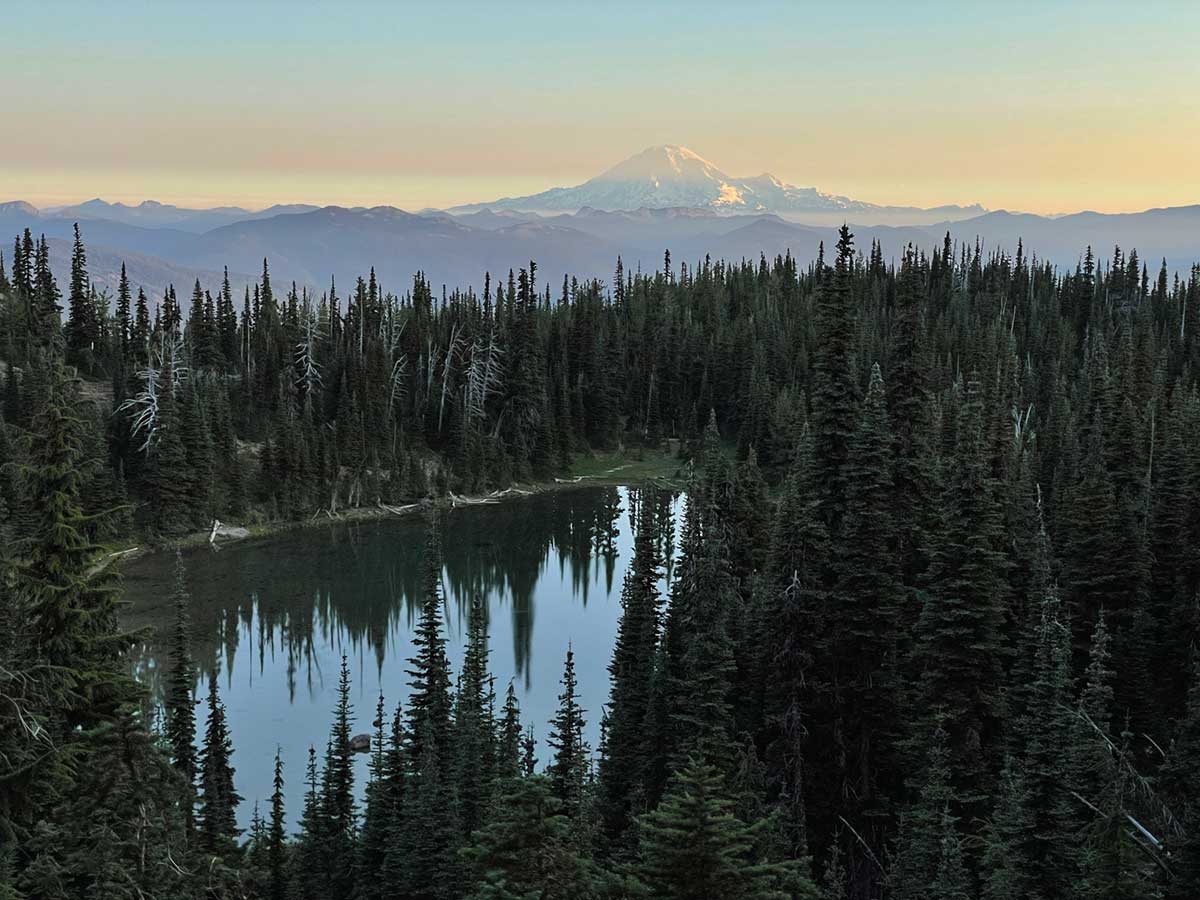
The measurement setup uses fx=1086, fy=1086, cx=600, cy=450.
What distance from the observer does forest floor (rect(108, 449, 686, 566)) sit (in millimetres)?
98188

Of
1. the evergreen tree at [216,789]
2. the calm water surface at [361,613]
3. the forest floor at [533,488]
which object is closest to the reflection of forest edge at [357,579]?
the calm water surface at [361,613]

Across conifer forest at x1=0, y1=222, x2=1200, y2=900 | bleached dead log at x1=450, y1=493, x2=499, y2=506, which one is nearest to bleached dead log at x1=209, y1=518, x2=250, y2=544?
conifer forest at x1=0, y1=222, x2=1200, y2=900

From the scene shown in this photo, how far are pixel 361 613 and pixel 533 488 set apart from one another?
176 ft

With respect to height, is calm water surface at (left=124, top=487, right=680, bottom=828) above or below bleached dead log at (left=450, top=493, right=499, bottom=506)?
above

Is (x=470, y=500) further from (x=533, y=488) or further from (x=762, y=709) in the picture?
(x=762, y=709)

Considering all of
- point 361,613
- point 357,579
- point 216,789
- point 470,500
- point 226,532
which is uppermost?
point 216,789

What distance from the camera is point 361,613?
3209 inches

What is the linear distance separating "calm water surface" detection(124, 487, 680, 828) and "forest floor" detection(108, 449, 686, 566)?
261 cm

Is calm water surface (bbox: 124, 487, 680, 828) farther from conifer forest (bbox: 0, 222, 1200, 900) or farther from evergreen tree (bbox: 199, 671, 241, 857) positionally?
evergreen tree (bbox: 199, 671, 241, 857)

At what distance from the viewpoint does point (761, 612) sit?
132ft

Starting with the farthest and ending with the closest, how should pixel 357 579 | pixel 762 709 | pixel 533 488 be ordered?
pixel 533 488 < pixel 357 579 < pixel 762 709

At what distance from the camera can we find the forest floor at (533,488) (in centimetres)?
9819

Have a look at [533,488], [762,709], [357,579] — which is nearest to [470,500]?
[533,488]

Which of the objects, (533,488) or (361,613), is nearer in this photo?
(361,613)
